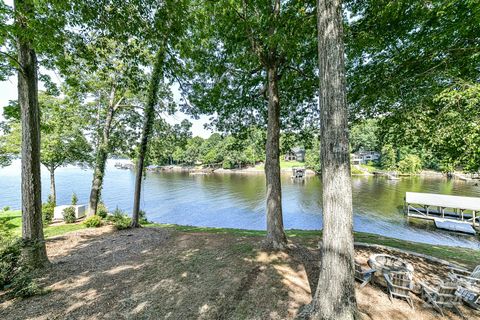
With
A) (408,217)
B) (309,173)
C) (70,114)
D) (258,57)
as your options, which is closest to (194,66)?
(258,57)

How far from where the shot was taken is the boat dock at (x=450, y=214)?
57.5ft

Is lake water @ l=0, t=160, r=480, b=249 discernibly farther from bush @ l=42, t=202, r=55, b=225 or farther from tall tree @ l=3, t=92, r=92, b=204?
bush @ l=42, t=202, r=55, b=225

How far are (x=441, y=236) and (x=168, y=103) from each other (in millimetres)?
23138

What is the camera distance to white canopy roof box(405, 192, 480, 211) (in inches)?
714

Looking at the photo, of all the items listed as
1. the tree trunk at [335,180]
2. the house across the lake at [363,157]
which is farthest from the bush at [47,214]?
the house across the lake at [363,157]

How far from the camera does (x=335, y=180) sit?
3.08 metres

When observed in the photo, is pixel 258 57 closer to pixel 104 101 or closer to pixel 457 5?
pixel 457 5

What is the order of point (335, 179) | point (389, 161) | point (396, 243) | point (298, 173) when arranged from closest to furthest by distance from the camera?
1. point (335, 179)
2. point (396, 243)
3. point (298, 173)
4. point (389, 161)

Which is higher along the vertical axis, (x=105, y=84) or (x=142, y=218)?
(x=105, y=84)

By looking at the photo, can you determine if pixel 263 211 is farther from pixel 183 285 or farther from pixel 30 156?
pixel 30 156

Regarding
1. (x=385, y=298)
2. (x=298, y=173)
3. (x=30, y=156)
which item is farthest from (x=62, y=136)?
(x=298, y=173)

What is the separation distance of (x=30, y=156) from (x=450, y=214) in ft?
105

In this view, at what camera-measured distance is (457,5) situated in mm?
4512

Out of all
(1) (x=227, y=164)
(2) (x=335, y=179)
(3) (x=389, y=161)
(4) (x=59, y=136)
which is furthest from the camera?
(1) (x=227, y=164)
